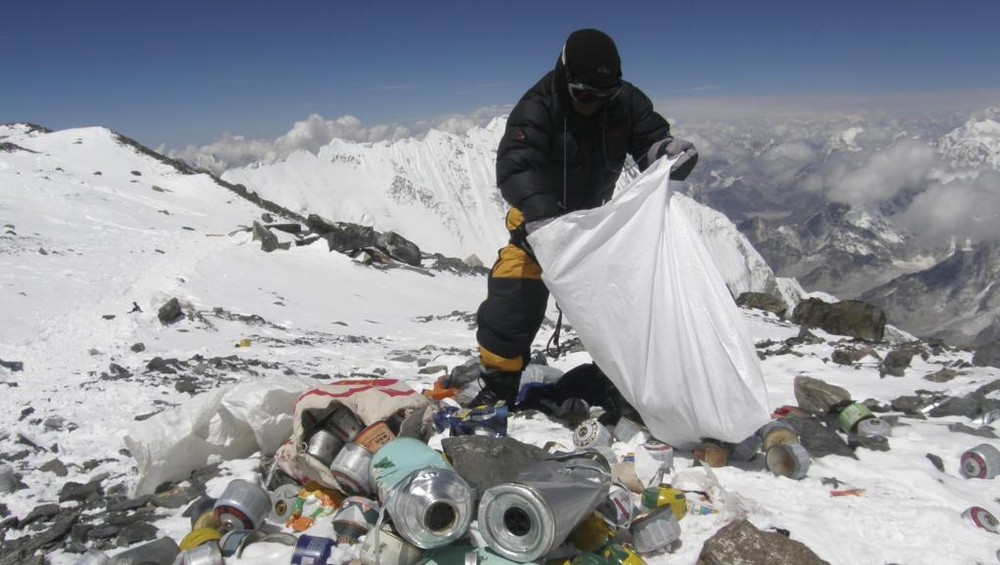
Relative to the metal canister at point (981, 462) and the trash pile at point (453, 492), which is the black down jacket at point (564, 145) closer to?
the trash pile at point (453, 492)

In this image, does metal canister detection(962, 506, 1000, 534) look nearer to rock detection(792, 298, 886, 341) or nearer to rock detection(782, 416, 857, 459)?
rock detection(782, 416, 857, 459)

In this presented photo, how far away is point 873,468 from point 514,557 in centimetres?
250

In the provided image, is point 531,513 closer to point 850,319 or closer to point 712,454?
point 712,454

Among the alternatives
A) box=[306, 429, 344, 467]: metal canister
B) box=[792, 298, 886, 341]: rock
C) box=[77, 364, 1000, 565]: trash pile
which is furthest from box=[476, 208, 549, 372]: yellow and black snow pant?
box=[792, 298, 886, 341]: rock

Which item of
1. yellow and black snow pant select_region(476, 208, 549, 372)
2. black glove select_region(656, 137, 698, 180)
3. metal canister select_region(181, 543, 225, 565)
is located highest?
black glove select_region(656, 137, 698, 180)

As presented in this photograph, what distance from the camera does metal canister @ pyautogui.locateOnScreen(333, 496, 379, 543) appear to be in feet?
9.68

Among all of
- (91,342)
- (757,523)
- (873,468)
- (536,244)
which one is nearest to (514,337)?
(536,244)

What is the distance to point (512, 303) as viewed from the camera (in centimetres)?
433

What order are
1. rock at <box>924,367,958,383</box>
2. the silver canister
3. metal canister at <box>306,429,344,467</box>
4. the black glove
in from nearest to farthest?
the silver canister
metal canister at <box>306,429,344,467</box>
the black glove
rock at <box>924,367,958,383</box>

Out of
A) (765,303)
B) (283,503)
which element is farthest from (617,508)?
(765,303)

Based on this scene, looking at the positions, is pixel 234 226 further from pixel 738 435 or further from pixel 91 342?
pixel 738 435

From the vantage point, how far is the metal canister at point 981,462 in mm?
3621

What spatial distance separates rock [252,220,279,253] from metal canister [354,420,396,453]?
46.2 feet

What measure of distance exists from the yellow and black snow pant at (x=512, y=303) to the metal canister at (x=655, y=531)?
1.74 metres
